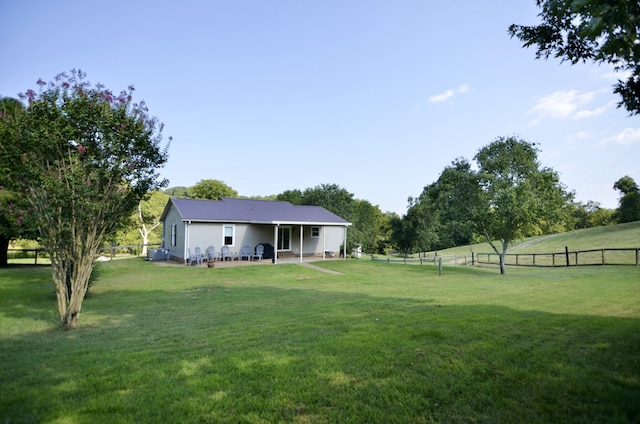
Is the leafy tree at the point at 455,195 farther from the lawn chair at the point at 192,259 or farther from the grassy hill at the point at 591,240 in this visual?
the lawn chair at the point at 192,259

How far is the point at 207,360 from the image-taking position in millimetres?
4469

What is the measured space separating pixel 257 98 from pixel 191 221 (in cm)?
988

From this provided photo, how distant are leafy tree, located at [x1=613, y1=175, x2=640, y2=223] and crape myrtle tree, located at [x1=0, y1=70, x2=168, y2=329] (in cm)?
5825

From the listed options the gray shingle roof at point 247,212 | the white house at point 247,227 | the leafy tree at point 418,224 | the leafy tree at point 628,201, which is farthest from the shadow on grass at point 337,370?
the leafy tree at point 628,201

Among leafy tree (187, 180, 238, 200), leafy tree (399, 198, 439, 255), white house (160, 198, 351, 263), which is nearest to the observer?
white house (160, 198, 351, 263)

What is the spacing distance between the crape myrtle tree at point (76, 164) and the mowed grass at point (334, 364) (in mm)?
1831

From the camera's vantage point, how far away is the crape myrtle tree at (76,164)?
694 centimetres

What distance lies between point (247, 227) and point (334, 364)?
2235 cm

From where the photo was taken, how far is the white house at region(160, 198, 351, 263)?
77.7 ft

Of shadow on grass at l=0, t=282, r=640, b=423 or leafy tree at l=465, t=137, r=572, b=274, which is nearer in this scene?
shadow on grass at l=0, t=282, r=640, b=423

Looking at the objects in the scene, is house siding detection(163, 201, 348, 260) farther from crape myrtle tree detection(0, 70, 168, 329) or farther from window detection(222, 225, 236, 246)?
crape myrtle tree detection(0, 70, 168, 329)

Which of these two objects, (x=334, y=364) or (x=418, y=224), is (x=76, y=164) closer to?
(x=334, y=364)

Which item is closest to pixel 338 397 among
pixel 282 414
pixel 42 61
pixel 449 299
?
pixel 282 414

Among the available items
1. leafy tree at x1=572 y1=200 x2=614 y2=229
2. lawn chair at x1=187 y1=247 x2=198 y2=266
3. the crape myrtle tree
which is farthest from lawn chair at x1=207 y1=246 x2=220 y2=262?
leafy tree at x1=572 y1=200 x2=614 y2=229
